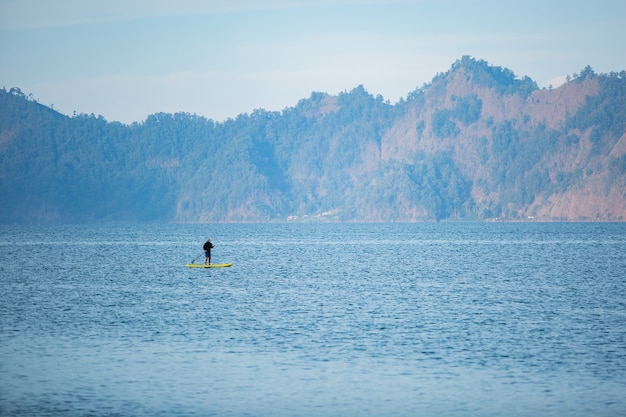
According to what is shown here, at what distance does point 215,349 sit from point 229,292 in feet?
87.8

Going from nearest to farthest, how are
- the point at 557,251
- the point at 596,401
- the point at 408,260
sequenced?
the point at 596,401 < the point at 408,260 < the point at 557,251

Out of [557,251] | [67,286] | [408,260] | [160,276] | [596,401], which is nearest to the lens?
[596,401]

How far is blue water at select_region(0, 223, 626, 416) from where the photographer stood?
101 ft

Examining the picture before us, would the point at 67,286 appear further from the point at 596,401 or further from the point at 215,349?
the point at 596,401

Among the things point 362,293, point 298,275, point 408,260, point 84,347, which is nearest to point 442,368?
point 84,347

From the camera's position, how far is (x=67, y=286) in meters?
71.9

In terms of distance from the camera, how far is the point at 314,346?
1601 inches

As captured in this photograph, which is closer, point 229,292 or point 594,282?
point 229,292

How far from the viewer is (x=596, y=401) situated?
3058cm

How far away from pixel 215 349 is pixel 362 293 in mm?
26496

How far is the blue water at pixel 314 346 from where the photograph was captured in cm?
3080

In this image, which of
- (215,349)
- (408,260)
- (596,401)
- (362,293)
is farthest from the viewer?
(408,260)

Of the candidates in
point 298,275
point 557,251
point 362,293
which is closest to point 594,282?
point 362,293

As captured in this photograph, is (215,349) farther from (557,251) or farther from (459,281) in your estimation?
(557,251)
